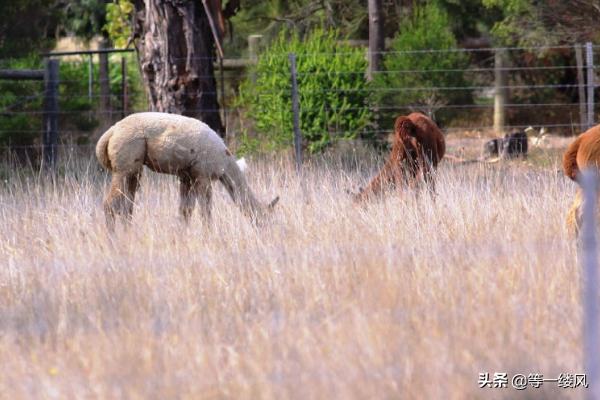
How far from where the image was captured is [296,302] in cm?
508

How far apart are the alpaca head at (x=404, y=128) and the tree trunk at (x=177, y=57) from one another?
15.2 ft

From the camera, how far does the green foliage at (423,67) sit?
17.7 metres

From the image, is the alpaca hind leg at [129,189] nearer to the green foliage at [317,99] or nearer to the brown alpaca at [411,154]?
the brown alpaca at [411,154]

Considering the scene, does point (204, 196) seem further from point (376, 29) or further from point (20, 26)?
point (20, 26)

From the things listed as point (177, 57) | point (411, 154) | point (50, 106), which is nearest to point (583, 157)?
point (411, 154)

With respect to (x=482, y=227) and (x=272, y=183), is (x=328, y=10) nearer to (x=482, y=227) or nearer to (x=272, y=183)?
(x=272, y=183)

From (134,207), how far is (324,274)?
282 cm

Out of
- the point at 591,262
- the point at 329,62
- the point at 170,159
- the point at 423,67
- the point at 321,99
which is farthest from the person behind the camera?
the point at 423,67

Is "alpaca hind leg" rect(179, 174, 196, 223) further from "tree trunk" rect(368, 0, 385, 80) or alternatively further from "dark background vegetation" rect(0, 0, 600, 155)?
"tree trunk" rect(368, 0, 385, 80)

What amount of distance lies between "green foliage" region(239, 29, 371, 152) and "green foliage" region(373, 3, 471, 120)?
2.91m

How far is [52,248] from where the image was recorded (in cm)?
653

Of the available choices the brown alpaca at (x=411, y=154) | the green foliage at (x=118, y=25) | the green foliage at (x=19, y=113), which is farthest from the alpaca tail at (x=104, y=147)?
the green foliage at (x=118, y=25)

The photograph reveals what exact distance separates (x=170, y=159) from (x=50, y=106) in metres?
5.60

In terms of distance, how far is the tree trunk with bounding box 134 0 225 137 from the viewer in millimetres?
12508
